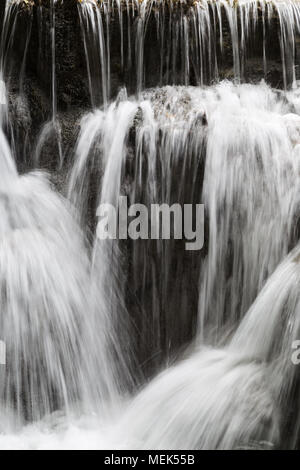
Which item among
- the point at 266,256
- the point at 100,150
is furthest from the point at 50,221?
the point at 266,256

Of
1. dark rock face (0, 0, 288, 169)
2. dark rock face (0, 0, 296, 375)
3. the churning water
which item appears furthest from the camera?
dark rock face (0, 0, 288, 169)

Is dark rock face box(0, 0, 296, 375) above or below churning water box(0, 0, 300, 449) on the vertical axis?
above

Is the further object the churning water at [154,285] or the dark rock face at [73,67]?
the dark rock face at [73,67]

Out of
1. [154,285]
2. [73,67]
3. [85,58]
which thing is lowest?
[154,285]

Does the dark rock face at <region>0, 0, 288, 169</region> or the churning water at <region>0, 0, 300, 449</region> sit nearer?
the churning water at <region>0, 0, 300, 449</region>

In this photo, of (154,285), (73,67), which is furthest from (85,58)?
(154,285)

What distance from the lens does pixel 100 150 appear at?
20.2ft

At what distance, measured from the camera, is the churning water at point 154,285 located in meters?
4.32

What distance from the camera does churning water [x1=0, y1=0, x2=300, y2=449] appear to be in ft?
14.2

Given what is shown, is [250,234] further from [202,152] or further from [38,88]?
[38,88]

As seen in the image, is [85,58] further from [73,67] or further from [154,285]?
[154,285]

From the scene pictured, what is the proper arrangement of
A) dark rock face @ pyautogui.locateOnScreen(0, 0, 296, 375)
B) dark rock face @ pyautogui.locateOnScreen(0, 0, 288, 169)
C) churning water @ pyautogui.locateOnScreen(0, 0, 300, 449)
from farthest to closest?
dark rock face @ pyautogui.locateOnScreen(0, 0, 288, 169) < dark rock face @ pyautogui.locateOnScreen(0, 0, 296, 375) < churning water @ pyautogui.locateOnScreen(0, 0, 300, 449)

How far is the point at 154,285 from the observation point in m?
5.59
